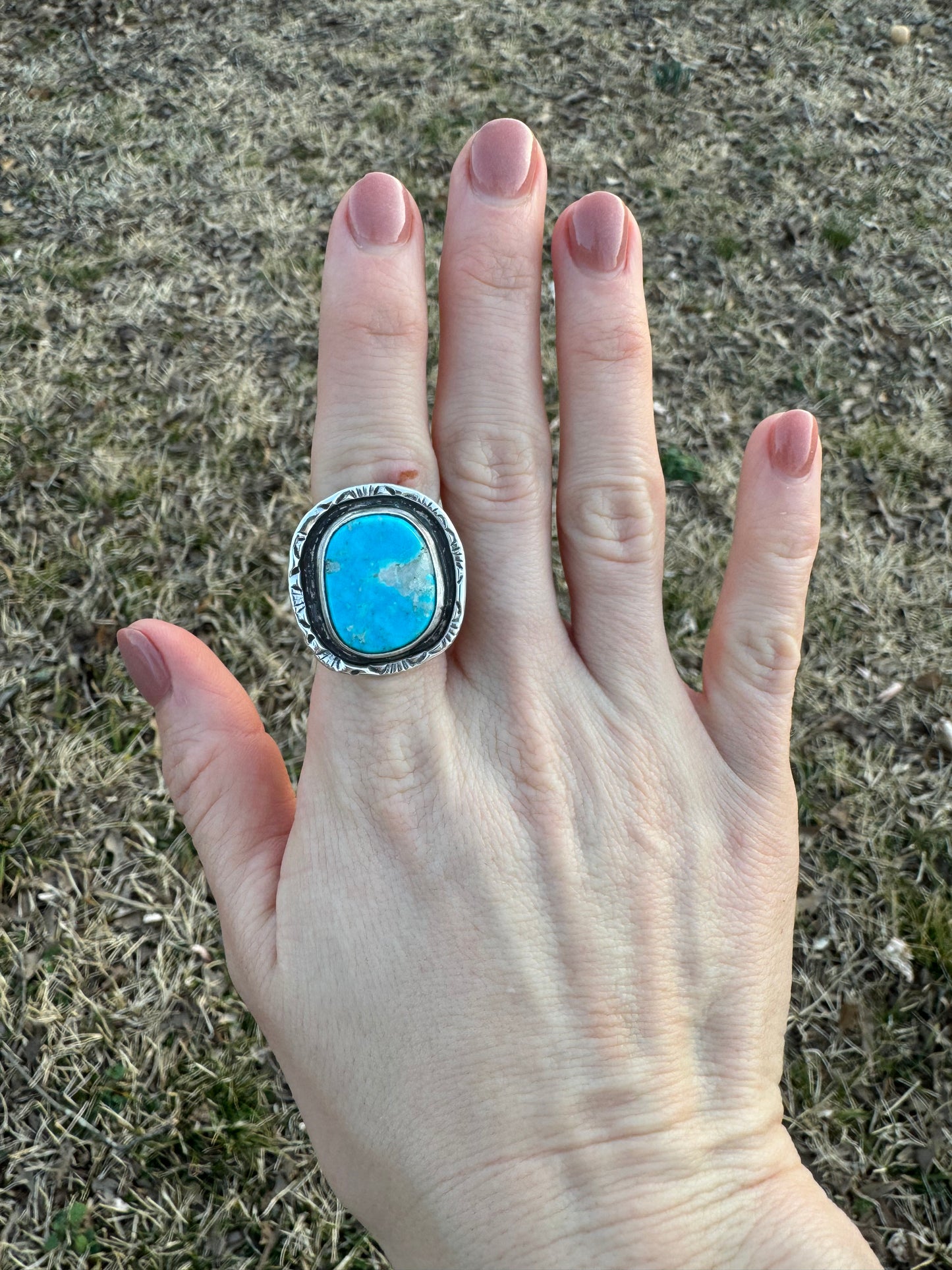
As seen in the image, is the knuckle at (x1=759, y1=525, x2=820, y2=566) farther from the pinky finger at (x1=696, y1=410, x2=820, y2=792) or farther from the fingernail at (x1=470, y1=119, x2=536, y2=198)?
the fingernail at (x1=470, y1=119, x2=536, y2=198)

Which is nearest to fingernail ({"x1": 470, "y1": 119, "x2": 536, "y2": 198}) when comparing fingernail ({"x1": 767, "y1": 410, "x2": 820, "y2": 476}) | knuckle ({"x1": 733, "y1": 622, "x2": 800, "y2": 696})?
fingernail ({"x1": 767, "y1": 410, "x2": 820, "y2": 476})

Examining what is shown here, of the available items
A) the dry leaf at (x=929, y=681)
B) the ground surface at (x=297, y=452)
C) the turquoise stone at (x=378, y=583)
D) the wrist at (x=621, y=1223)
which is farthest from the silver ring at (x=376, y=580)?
the dry leaf at (x=929, y=681)

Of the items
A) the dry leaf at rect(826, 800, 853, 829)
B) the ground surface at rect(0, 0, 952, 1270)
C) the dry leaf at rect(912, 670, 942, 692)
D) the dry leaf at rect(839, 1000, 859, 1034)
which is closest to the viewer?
the ground surface at rect(0, 0, 952, 1270)

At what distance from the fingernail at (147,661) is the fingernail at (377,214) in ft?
3.30

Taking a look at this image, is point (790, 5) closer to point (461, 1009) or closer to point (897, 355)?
point (897, 355)

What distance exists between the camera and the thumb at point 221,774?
6.43 ft

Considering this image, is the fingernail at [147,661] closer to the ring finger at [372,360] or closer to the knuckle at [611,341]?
the ring finger at [372,360]

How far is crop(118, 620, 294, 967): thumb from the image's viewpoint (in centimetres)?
196

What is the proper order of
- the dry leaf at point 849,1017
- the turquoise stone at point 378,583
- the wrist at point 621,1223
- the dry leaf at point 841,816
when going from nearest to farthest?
the wrist at point 621,1223, the turquoise stone at point 378,583, the dry leaf at point 849,1017, the dry leaf at point 841,816

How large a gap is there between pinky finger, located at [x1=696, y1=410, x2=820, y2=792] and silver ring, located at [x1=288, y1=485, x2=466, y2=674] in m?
0.70

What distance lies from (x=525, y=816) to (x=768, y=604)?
2.51ft

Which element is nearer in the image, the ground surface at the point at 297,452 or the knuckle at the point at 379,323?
the knuckle at the point at 379,323

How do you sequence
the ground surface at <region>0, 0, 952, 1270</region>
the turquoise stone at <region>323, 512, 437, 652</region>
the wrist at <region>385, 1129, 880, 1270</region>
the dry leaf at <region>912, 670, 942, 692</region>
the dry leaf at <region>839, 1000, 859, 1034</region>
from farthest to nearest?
1. the dry leaf at <region>912, 670, 942, 692</region>
2. the dry leaf at <region>839, 1000, 859, 1034</region>
3. the ground surface at <region>0, 0, 952, 1270</region>
4. the turquoise stone at <region>323, 512, 437, 652</region>
5. the wrist at <region>385, 1129, 880, 1270</region>

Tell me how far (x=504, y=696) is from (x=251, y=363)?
2.79 meters
